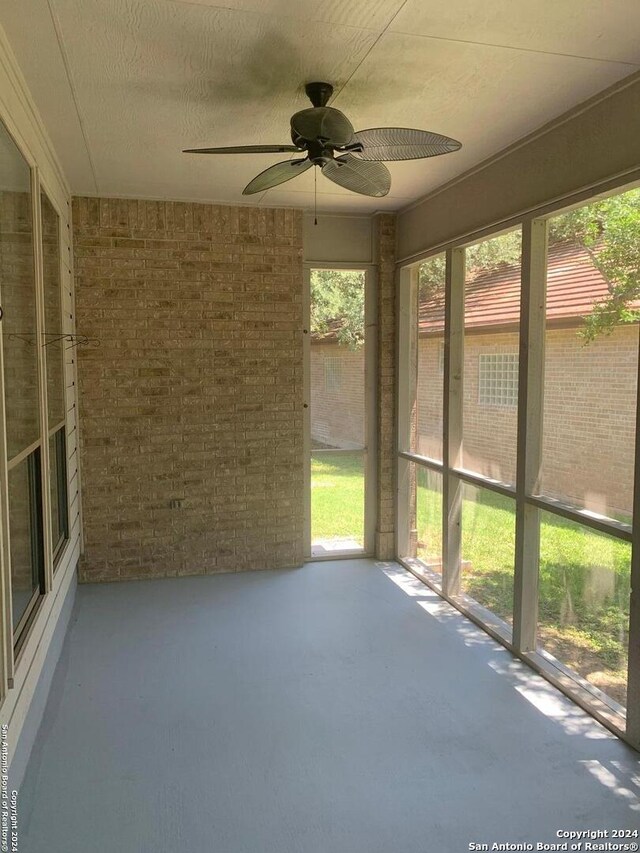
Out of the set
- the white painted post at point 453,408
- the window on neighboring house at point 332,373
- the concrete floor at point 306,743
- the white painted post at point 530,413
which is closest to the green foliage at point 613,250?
the white painted post at point 530,413

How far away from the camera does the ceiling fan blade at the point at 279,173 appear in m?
2.64

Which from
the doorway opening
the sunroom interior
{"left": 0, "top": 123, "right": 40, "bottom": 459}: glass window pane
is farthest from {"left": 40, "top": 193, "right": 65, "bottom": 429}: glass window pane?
the doorway opening

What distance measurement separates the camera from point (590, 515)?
118 inches

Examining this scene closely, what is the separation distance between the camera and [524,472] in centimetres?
342

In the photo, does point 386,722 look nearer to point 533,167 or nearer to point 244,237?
point 533,167

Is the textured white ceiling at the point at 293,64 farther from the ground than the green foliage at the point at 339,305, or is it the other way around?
the textured white ceiling at the point at 293,64

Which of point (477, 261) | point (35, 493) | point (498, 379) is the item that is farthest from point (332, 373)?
point (35, 493)

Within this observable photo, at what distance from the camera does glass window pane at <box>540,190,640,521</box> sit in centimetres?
277

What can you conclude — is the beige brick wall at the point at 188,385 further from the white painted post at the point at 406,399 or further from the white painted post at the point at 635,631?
the white painted post at the point at 635,631

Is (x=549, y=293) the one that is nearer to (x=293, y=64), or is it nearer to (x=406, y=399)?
(x=293, y=64)

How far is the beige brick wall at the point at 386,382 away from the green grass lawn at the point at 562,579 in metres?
0.54

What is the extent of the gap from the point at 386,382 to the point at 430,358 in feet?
1.93

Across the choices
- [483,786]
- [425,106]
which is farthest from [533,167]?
[483,786]

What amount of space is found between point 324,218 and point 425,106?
2.16 meters
